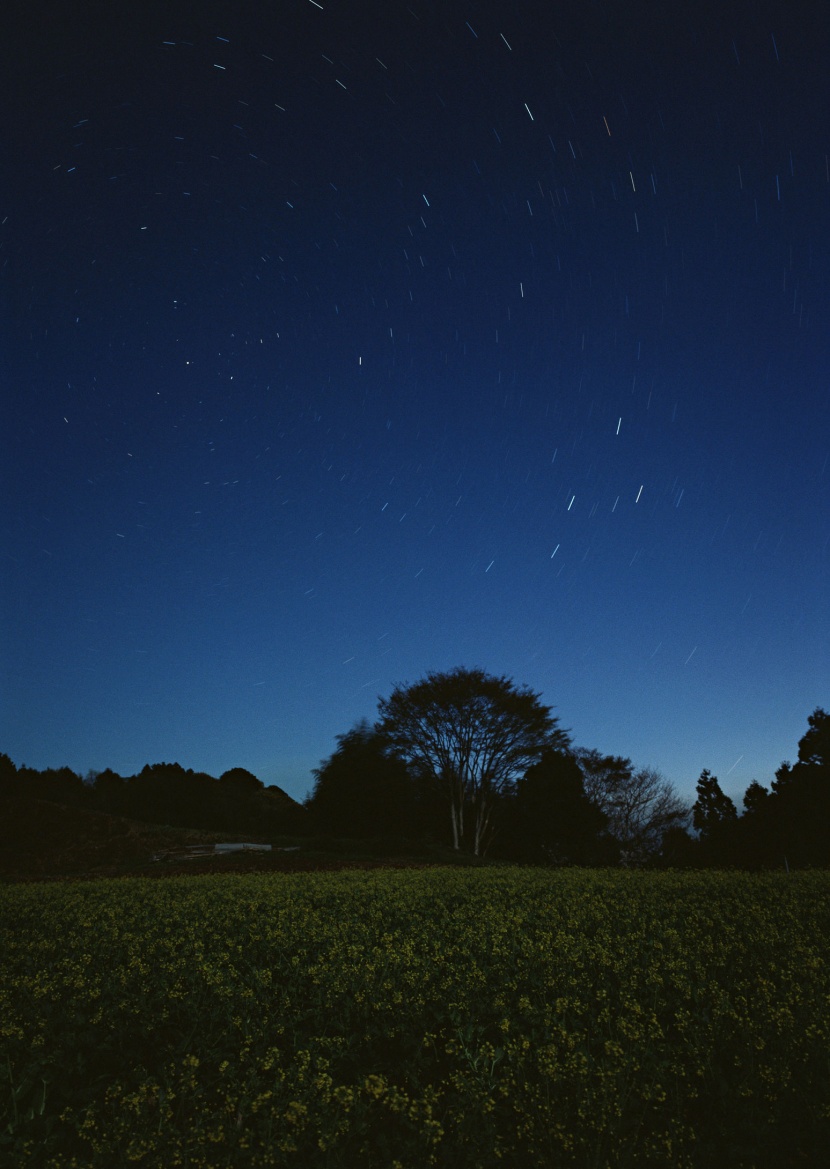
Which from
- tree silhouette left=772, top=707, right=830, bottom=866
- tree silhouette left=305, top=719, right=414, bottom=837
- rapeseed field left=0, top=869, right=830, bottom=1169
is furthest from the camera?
tree silhouette left=305, top=719, right=414, bottom=837

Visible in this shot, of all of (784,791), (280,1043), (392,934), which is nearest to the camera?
(280,1043)

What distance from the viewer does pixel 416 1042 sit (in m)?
5.83

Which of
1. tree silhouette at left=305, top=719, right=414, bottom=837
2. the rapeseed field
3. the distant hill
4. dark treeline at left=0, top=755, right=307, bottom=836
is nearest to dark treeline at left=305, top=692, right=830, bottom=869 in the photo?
tree silhouette at left=305, top=719, right=414, bottom=837

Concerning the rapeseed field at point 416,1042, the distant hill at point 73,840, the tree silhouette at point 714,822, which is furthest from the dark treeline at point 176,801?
the rapeseed field at point 416,1042

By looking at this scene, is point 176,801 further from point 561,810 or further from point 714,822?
point 714,822

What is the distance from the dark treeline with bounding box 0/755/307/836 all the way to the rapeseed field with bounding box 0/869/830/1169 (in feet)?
133

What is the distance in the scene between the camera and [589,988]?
6.96 meters

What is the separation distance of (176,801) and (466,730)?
26064 millimetres

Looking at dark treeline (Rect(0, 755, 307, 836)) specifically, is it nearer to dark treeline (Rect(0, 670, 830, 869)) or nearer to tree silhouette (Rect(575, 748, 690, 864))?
dark treeline (Rect(0, 670, 830, 869))

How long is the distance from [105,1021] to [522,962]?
4682mm

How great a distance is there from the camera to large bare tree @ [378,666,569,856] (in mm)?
37031

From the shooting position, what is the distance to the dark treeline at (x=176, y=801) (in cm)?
4722

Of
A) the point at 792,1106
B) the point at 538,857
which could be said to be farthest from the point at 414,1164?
the point at 538,857

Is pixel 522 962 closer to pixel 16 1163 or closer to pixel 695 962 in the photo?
pixel 695 962
